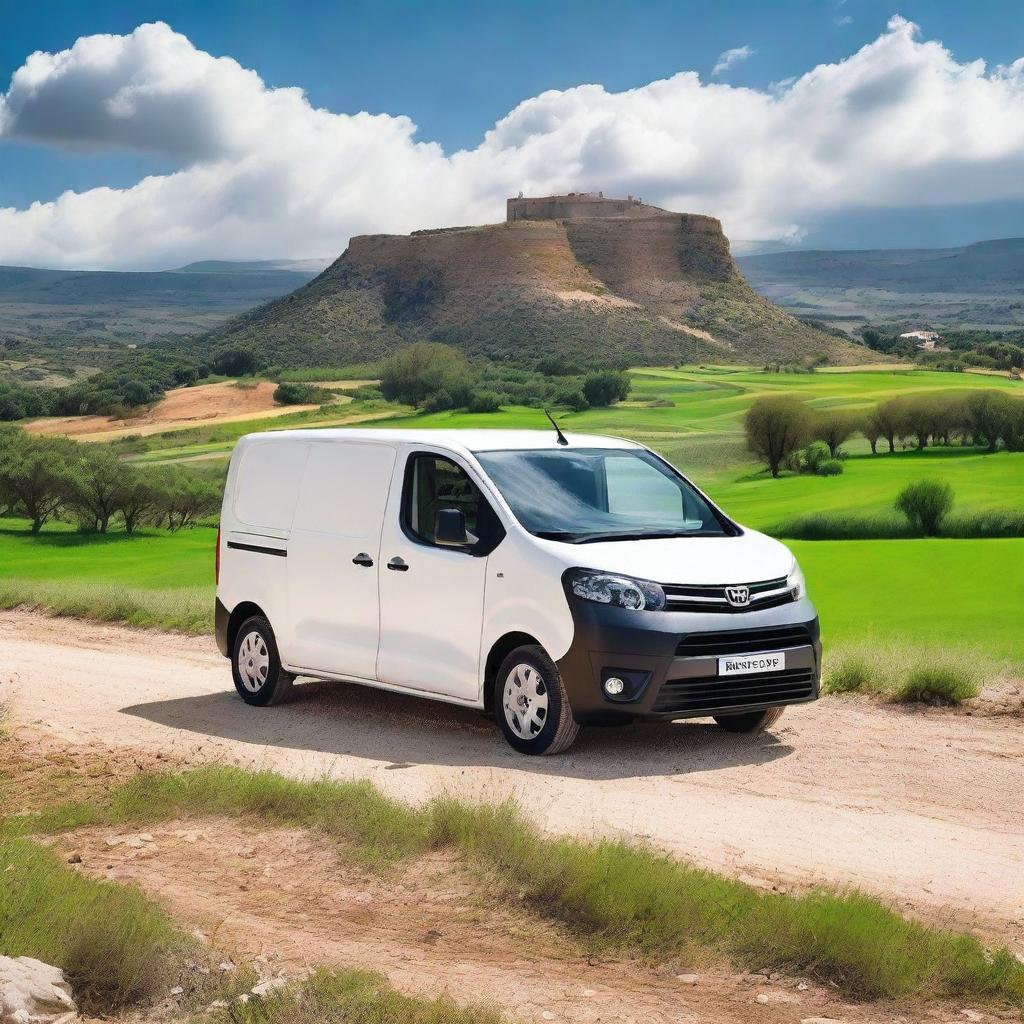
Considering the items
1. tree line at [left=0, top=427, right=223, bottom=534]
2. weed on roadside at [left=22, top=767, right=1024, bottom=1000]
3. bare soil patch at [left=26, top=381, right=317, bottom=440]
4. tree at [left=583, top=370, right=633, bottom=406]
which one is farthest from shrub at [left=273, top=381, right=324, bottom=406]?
weed on roadside at [left=22, top=767, right=1024, bottom=1000]

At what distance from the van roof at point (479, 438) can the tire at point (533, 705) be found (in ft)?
5.43

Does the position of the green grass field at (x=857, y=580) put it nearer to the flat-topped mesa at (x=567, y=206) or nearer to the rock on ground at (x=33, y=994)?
the rock on ground at (x=33, y=994)

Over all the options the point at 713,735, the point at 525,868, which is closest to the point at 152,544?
the point at 713,735

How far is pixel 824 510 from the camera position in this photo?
1742 inches

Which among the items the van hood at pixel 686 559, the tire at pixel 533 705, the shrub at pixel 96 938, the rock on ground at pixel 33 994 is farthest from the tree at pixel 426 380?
the rock on ground at pixel 33 994

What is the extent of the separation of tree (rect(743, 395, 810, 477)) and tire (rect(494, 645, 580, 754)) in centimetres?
4759

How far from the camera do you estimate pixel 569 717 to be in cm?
942

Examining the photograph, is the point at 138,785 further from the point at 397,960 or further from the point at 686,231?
the point at 686,231

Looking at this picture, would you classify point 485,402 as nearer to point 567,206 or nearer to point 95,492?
point 95,492

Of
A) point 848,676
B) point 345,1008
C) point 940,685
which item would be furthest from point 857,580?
point 345,1008

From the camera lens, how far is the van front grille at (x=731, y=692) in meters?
9.22

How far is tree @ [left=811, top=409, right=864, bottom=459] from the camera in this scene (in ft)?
182

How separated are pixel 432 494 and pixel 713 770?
111 inches

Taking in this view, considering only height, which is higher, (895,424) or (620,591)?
(895,424)
